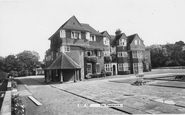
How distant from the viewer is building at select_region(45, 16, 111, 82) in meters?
25.9

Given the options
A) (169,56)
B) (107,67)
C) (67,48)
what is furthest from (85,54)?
(169,56)

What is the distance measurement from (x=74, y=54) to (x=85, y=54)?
3.89 m

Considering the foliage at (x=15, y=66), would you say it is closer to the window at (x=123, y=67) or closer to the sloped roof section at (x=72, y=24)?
the sloped roof section at (x=72, y=24)

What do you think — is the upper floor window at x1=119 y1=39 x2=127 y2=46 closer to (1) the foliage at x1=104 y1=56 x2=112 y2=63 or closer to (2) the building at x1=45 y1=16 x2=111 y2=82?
(1) the foliage at x1=104 y1=56 x2=112 y2=63

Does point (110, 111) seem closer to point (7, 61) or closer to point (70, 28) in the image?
point (70, 28)

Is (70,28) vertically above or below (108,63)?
above

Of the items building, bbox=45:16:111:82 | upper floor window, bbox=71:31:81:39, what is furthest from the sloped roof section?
upper floor window, bbox=71:31:81:39

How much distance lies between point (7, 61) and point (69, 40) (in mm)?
49082

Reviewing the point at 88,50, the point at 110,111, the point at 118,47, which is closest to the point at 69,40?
the point at 88,50

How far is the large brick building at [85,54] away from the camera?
26.4 meters

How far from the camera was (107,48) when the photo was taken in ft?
123

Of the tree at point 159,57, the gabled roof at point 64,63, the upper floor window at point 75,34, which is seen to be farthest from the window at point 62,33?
the tree at point 159,57

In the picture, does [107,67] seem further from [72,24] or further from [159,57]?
[159,57]

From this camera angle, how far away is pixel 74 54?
91.0ft
